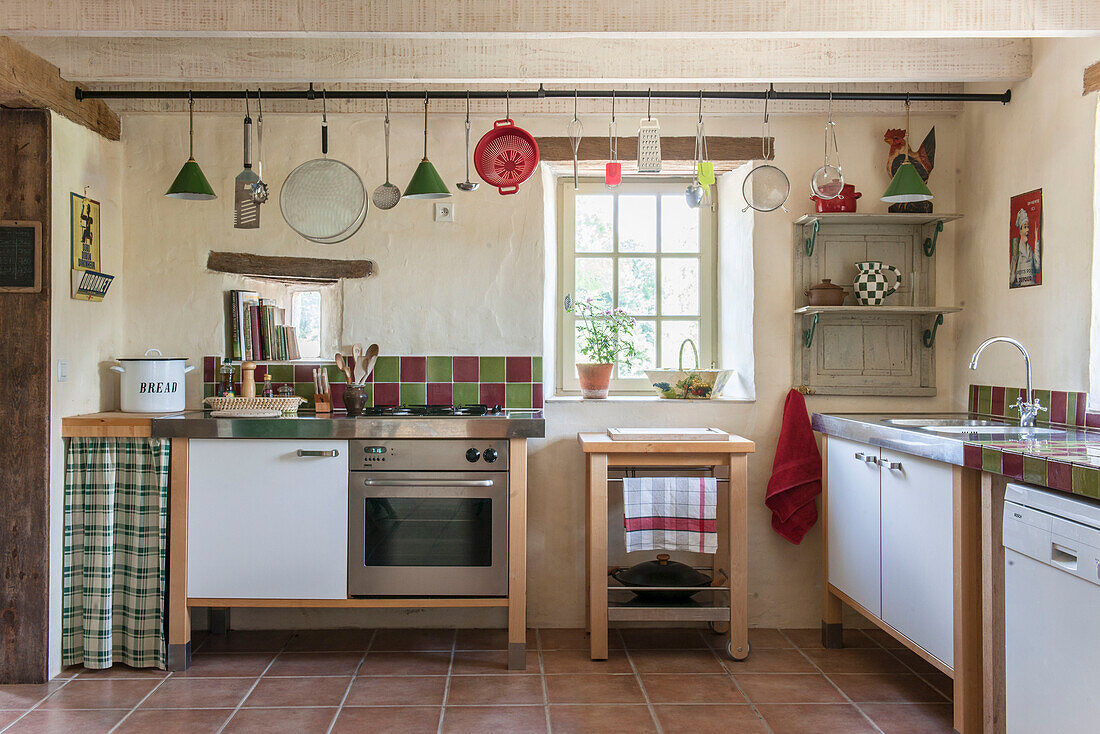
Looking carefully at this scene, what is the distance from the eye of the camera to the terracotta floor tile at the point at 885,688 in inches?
112

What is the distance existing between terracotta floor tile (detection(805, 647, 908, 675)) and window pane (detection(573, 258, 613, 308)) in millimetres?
1812

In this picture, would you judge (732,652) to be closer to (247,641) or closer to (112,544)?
(247,641)

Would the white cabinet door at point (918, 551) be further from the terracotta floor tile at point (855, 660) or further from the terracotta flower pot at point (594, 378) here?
the terracotta flower pot at point (594, 378)

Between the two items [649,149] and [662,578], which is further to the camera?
[662,578]

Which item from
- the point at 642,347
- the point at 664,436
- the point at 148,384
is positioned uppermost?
the point at 642,347

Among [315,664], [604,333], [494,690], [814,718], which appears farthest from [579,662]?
[604,333]

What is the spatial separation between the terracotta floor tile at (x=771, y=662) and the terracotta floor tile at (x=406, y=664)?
3.59ft

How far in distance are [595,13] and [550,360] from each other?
1687 millimetres

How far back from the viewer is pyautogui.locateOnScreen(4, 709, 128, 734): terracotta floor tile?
2.58m

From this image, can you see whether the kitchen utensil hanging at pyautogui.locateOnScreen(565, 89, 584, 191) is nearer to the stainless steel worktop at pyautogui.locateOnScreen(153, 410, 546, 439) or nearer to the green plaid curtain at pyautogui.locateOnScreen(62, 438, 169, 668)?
the stainless steel worktop at pyautogui.locateOnScreen(153, 410, 546, 439)

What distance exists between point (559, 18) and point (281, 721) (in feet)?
7.84

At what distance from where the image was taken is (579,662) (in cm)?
320

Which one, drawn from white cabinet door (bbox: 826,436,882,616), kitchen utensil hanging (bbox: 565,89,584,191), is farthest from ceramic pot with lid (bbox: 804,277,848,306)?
kitchen utensil hanging (bbox: 565,89,584,191)

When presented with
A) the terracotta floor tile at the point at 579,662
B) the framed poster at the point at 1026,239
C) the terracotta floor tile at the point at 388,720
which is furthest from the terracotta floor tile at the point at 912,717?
the framed poster at the point at 1026,239
